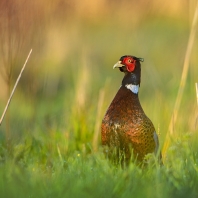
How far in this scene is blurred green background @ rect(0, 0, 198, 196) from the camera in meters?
5.21

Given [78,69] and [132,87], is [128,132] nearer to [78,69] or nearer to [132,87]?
[132,87]

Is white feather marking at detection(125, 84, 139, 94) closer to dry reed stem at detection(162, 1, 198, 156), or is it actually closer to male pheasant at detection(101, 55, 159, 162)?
male pheasant at detection(101, 55, 159, 162)

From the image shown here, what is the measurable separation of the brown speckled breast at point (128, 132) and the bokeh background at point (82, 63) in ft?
0.50

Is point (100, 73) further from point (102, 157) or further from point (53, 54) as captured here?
point (102, 157)

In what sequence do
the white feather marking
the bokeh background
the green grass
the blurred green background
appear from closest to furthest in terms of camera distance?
the green grass, the white feather marking, the blurred green background, the bokeh background

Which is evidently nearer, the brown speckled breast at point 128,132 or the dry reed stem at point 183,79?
the brown speckled breast at point 128,132

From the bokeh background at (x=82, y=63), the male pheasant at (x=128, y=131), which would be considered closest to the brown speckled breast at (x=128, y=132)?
the male pheasant at (x=128, y=131)

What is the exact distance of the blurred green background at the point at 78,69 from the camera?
17.1 ft

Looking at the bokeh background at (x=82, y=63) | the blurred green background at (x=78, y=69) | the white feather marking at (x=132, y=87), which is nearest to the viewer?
the white feather marking at (x=132, y=87)

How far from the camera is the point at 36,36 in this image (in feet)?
18.2

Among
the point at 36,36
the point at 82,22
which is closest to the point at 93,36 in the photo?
the point at 82,22

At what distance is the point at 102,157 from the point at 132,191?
624mm

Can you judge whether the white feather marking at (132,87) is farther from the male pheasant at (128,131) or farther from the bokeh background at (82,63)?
the bokeh background at (82,63)

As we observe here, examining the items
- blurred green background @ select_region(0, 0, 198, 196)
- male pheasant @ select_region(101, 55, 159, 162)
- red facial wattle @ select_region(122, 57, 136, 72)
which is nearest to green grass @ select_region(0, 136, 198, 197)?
male pheasant @ select_region(101, 55, 159, 162)
